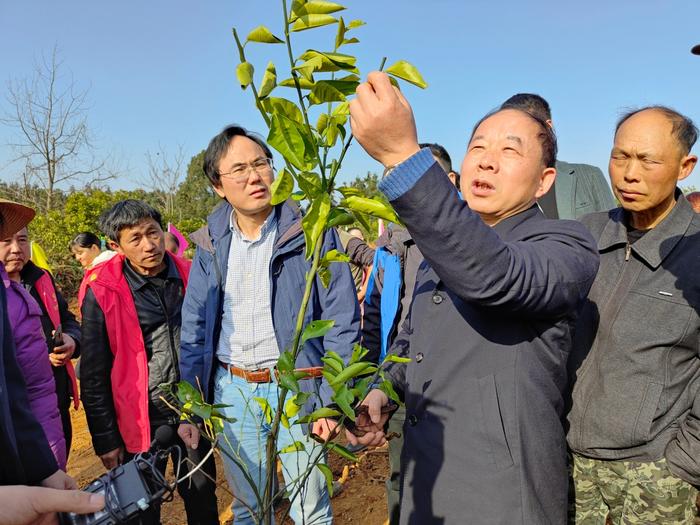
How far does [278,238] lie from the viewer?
2.35m

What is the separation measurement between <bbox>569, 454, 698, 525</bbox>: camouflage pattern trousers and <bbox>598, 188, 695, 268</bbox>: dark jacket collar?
69cm

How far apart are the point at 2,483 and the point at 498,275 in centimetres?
134

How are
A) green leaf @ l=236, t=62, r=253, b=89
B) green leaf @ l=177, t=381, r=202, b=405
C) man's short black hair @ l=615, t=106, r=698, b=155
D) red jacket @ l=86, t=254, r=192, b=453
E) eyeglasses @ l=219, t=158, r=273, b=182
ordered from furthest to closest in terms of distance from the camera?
1. red jacket @ l=86, t=254, r=192, b=453
2. eyeglasses @ l=219, t=158, r=273, b=182
3. man's short black hair @ l=615, t=106, r=698, b=155
4. green leaf @ l=177, t=381, r=202, b=405
5. green leaf @ l=236, t=62, r=253, b=89

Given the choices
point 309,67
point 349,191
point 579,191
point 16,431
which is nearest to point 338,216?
point 349,191

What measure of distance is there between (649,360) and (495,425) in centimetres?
83

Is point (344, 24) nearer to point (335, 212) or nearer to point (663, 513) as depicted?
point (335, 212)

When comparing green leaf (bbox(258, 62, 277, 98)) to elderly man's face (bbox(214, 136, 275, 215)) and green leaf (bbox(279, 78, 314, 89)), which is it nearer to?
green leaf (bbox(279, 78, 314, 89))

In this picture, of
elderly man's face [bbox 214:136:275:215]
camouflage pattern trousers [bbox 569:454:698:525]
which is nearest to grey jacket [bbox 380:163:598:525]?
camouflage pattern trousers [bbox 569:454:698:525]

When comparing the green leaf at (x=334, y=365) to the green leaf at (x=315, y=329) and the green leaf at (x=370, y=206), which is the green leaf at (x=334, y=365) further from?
the green leaf at (x=370, y=206)

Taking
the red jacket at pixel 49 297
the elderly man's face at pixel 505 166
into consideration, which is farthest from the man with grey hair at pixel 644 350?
the red jacket at pixel 49 297

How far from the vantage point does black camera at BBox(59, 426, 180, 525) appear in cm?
101

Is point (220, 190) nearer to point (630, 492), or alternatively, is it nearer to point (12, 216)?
point (12, 216)

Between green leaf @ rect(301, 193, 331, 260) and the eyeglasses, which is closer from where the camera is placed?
green leaf @ rect(301, 193, 331, 260)

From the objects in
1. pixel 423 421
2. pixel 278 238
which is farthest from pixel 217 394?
pixel 423 421
